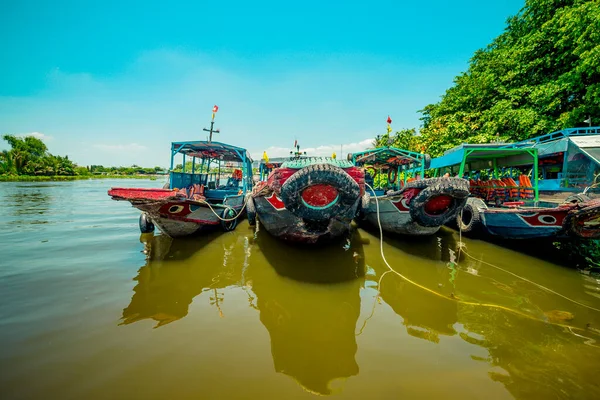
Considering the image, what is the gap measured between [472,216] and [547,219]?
4.71 feet

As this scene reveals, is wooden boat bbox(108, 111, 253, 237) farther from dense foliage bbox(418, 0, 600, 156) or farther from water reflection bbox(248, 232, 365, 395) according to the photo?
dense foliage bbox(418, 0, 600, 156)

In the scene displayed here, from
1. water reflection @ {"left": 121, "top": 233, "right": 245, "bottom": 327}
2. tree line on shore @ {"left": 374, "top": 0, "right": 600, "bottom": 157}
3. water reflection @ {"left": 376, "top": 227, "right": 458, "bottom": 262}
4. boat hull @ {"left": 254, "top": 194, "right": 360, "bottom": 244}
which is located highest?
tree line on shore @ {"left": 374, "top": 0, "right": 600, "bottom": 157}

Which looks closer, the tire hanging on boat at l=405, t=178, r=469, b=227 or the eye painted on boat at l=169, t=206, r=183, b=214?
the tire hanging on boat at l=405, t=178, r=469, b=227

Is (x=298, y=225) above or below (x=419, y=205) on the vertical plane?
below

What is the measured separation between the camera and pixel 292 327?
2.66 meters

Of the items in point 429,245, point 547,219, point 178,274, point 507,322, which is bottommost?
point 178,274

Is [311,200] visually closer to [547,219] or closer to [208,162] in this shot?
[547,219]

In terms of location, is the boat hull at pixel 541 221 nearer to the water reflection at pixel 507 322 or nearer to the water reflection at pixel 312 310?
the water reflection at pixel 507 322

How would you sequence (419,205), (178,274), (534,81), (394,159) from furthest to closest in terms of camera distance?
(534,81)
(394,159)
(419,205)
(178,274)

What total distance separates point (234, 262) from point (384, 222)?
12.4 feet

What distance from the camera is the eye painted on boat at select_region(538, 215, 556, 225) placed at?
461cm

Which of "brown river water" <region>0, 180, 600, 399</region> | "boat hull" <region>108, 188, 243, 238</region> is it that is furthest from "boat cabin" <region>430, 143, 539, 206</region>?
"boat hull" <region>108, 188, 243, 238</region>

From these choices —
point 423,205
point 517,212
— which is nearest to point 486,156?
point 517,212

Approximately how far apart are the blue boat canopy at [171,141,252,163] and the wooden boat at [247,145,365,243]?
10.9 feet
